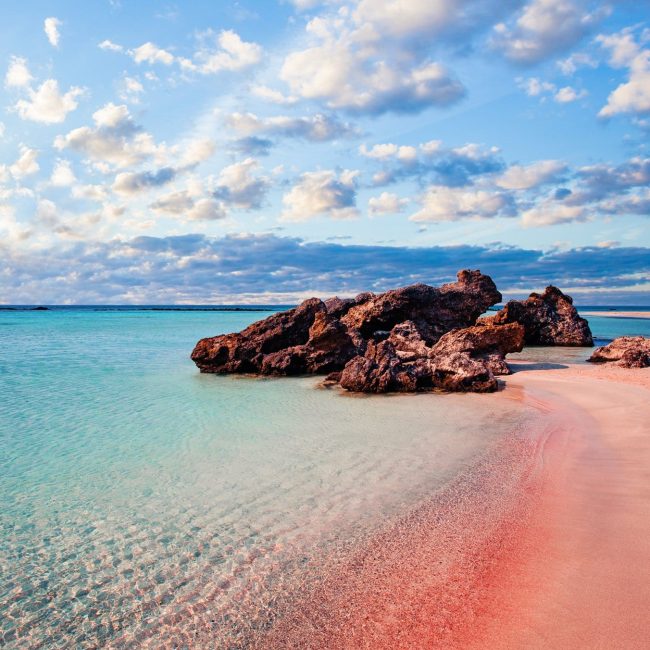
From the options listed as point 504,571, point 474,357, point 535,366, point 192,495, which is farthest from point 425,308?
point 504,571

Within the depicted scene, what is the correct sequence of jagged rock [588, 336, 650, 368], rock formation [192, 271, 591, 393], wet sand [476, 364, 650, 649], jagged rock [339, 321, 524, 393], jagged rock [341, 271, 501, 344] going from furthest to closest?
jagged rock [341, 271, 501, 344], jagged rock [588, 336, 650, 368], rock formation [192, 271, 591, 393], jagged rock [339, 321, 524, 393], wet sand [476, 364, 650, 649]

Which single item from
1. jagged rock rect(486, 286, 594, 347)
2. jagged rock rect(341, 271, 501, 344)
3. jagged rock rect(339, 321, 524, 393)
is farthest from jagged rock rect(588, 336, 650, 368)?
jagged rock rect(486, 286, 594, 347)

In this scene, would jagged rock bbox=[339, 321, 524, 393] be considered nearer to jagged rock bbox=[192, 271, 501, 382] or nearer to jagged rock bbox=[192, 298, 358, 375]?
jagged rock bbox=[192, 271, 501, 382]

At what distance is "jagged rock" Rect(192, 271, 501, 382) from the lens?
1680cm

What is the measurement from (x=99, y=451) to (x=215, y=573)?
177 inches

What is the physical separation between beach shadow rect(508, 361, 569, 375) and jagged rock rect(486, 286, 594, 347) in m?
9.55

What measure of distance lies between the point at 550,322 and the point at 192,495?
2765 cm

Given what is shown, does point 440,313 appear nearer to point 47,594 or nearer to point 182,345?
point 182,345

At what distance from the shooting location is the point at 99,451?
7.84 m

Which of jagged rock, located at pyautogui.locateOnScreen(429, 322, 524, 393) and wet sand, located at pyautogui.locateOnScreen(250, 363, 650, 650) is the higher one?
jagged rock, located at pyautogui.locateOnScreen(429, 322, 524, 393)

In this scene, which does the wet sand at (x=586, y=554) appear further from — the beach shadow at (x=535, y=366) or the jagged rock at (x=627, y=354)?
the jagged rock at (x=627, y=354)

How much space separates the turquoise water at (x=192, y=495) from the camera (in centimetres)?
373

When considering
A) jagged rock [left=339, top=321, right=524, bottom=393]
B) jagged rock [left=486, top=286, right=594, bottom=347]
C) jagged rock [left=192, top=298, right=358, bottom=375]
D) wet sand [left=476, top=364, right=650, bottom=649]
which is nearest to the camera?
wet sand [left=476, top=364, right=650, bottom=649]

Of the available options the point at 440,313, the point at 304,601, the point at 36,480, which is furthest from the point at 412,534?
the point at 440,313
